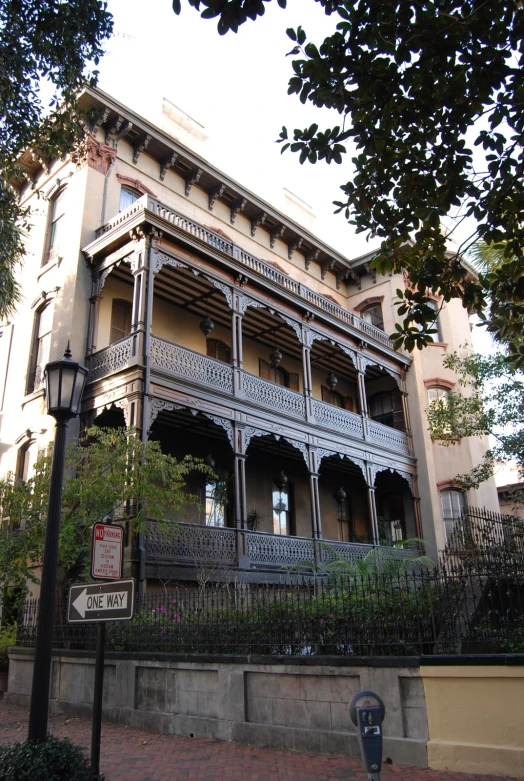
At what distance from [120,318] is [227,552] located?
7065 mm

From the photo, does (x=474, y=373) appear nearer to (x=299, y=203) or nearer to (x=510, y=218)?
(x=510, y=218)

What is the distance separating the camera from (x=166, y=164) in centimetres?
2078

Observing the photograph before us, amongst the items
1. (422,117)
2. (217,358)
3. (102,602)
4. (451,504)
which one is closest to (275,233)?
(217,358)

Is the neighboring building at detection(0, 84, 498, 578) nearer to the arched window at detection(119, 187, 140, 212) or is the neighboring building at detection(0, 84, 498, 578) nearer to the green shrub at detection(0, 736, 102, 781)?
the arched window at detection(119, 187, 140, 212)

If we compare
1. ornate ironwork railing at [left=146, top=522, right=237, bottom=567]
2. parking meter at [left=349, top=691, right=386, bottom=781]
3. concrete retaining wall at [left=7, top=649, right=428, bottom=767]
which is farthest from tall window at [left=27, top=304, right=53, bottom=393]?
parking meter at [left=349, top=691, right=386, bottom=781]

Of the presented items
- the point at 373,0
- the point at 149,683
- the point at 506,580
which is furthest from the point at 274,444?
the point at 373,0

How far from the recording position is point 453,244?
101 ft

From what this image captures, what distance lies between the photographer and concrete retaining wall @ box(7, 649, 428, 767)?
281 inches

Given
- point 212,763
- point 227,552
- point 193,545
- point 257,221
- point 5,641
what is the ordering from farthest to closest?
1. point 257,221
2. point 227,552
3. point 5,641
4. point 193,545
5. point 212,763

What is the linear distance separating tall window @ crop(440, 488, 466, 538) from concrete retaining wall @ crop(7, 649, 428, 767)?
15983mm

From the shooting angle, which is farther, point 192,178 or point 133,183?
point 192,178

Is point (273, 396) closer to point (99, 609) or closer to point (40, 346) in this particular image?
point (40, 346)

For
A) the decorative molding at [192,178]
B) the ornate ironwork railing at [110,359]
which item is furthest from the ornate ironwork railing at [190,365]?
the decorative molding at [192,178]

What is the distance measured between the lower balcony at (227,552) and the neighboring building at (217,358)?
0.04 meters
